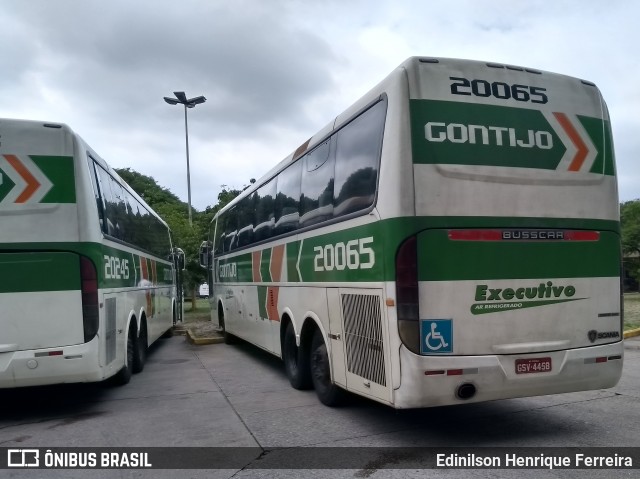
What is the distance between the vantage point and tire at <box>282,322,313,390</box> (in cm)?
784

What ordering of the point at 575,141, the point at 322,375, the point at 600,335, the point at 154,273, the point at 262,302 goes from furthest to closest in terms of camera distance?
1. the point at 154,273
2. the point at 262,302
3. the point at 322,375
4. the point at 575,141
5. the point at 600,335

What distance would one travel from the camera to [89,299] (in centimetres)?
665

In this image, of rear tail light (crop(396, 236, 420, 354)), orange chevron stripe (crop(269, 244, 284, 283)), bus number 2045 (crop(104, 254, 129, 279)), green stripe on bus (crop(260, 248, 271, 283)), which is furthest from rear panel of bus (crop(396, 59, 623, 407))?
green stripe on bus (crop(260, 248, 271, 283))

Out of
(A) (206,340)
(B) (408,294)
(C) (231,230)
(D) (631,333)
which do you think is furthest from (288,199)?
(D) (631,333)

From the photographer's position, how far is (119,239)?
844 cm

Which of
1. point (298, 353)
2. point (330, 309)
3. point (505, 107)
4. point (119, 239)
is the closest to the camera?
point (505, 107)

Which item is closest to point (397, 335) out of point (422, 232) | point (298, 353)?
point (422, 232)

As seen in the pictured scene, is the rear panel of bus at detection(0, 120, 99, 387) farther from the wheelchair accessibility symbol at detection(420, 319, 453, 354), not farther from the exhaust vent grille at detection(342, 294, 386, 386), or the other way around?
the wheelchair accessibility symbol at detection(420, 319, 453, 354)

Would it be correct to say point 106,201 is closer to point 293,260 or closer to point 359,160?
point 293,260

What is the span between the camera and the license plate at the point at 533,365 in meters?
5.20

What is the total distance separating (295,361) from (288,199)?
2277mm

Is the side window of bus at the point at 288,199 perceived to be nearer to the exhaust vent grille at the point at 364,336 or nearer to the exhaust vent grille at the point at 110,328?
the exhaust vent grille at the point at 364,336

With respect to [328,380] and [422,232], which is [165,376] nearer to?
[328,380]

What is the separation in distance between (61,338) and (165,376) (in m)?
3.62
